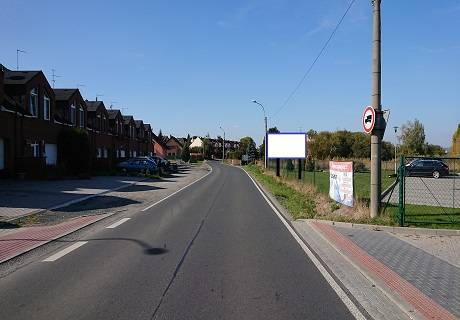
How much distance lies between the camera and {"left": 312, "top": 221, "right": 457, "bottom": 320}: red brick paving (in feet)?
18.4

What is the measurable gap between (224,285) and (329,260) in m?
2.64

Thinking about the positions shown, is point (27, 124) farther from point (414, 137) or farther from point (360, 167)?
point (414, 137)

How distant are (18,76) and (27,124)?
3.82 metres

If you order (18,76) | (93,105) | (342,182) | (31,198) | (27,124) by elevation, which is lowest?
(31,198)

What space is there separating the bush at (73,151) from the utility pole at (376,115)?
27.6 metres

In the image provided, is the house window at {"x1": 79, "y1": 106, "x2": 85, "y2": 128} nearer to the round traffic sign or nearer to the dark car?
the dark car

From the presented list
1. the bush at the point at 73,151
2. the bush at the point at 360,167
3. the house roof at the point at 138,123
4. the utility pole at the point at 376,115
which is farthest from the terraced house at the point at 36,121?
the bush at the point at 360,167

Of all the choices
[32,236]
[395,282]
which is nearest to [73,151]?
[32,236]

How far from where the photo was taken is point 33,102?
34062mm

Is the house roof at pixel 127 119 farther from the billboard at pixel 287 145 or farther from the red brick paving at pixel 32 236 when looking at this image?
the red brick paving at pixel 32 236

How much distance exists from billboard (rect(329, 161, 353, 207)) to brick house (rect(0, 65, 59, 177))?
1909 centimetres

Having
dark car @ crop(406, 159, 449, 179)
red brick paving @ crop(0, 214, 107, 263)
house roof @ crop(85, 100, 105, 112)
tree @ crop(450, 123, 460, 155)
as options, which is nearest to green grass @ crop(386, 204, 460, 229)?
red brick paving @ crop(0, 214, 107, 263)

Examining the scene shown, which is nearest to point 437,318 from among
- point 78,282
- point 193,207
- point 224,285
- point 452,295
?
point 452,295

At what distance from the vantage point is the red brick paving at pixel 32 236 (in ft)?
30.1
